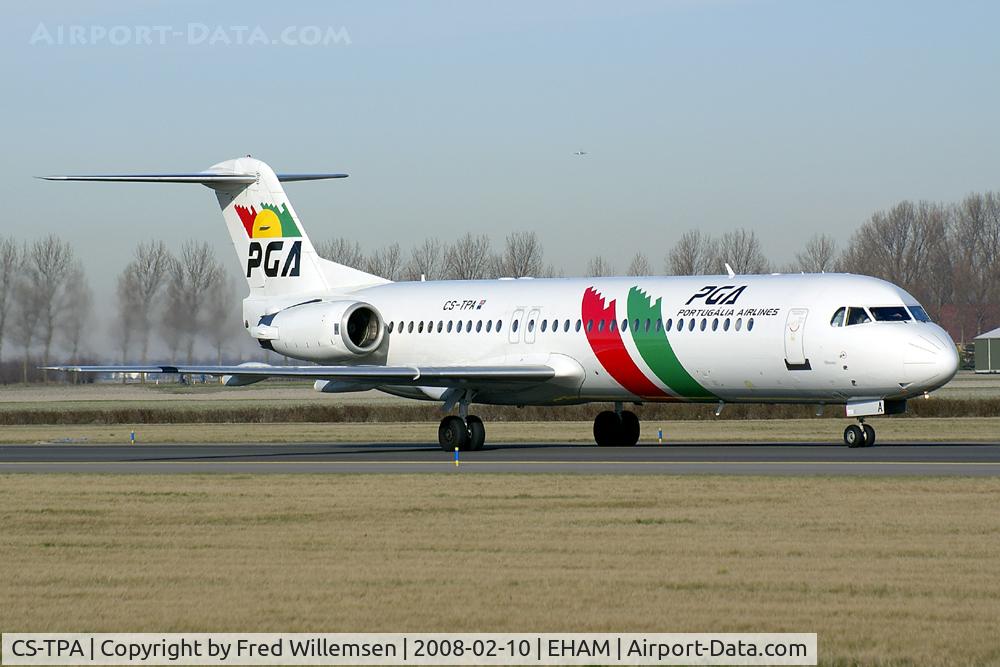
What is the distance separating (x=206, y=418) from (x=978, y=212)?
333 feet

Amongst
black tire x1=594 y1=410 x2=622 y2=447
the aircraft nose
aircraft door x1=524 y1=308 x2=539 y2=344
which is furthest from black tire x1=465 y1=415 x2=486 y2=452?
the aircraft nose

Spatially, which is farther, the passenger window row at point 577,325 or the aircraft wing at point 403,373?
the aircraft wing at point 403,373

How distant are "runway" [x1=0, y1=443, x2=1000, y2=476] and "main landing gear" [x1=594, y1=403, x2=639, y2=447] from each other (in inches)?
22.2

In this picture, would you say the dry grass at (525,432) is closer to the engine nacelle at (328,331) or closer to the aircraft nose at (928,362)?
the engine nacelle at (328,331)

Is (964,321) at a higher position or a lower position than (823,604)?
higher

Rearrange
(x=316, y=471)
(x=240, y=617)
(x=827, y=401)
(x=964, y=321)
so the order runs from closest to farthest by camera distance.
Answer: (x=240, y=617) < (x=316, y=471) < (x=827, y=401) < (x=964, y=321)

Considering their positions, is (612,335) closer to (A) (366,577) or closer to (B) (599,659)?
(A) (366,577)

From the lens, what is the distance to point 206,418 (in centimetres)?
5541

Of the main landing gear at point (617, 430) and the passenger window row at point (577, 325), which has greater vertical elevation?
the passenger window row at point (577, 325)

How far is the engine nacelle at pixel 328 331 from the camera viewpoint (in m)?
36.8

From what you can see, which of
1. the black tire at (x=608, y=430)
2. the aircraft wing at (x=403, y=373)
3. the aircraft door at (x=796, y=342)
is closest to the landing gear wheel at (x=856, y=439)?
the aircraft door at (x=796, y=342)

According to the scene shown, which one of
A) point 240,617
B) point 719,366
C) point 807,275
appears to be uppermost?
point 807,275

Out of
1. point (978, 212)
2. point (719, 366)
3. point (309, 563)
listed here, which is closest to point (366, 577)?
point (309, 563)

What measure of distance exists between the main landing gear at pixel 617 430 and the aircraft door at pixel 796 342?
5.58m
